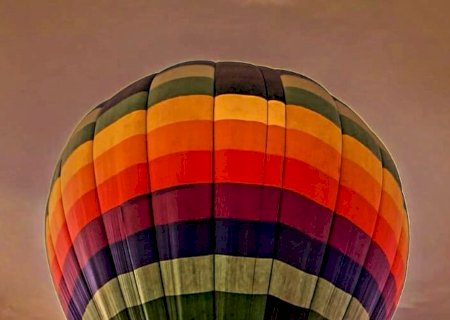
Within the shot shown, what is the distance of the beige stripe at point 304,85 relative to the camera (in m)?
1.90

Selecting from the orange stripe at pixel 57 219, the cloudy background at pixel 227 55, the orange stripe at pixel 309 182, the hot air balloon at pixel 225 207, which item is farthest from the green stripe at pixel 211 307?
the cloudy background at pixel 227 55

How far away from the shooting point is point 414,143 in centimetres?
246

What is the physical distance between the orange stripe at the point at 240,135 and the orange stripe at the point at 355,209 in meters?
0.20

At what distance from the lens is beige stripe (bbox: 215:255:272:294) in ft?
5.57

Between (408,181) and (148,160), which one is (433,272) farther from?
(148,160)

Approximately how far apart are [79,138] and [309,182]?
1.73 ft

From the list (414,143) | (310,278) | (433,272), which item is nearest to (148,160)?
(310,278)

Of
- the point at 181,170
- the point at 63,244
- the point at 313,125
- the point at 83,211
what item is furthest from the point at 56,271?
the point at 313,125

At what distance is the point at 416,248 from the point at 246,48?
0.89 metres

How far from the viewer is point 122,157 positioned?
179 centimetres

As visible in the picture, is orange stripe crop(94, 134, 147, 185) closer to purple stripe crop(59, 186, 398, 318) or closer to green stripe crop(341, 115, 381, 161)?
purple stripe crop(59, 186, 398, 318)

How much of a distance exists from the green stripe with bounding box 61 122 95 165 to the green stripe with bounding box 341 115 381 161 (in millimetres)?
548

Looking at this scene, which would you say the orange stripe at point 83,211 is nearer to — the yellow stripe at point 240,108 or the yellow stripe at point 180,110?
the yellow stripe at point 180,110

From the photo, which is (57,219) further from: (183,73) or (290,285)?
(290,285)
